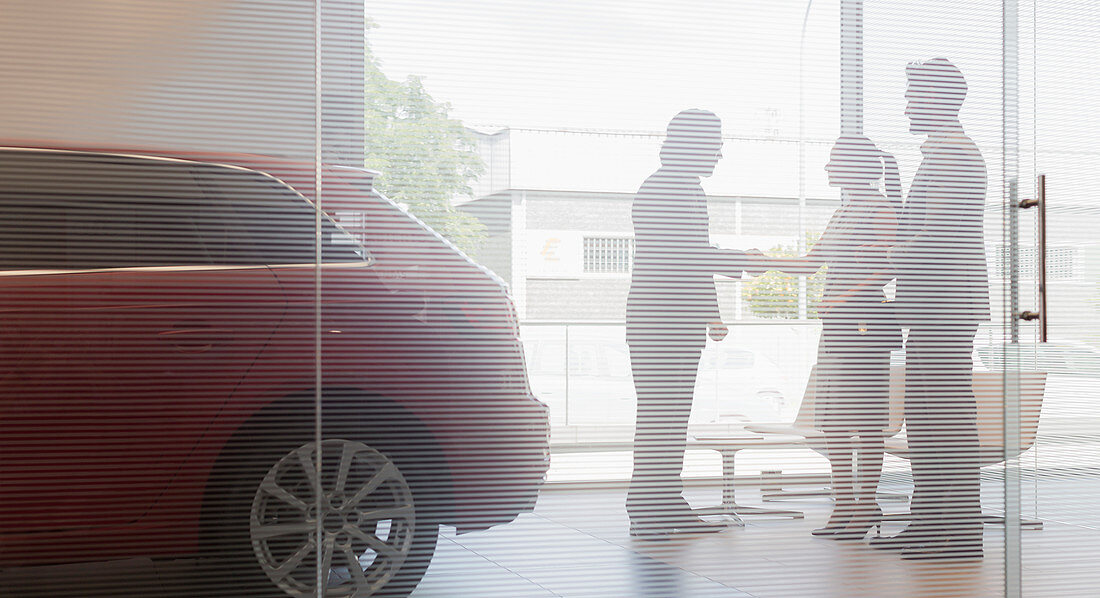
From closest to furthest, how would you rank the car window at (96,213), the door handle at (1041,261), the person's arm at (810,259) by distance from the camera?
the car window at (96,213), the person's arm at (810,259), the door handle at (1041,261)

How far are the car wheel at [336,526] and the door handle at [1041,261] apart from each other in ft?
7.18

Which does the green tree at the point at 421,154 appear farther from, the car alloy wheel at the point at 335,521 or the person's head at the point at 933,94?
the person's head at the point at 933,94

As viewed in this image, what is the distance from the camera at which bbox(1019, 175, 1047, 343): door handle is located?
3.37 metres

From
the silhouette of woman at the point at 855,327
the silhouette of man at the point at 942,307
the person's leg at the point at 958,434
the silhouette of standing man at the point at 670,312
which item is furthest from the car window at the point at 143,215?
the person's leg at the point at 958,434

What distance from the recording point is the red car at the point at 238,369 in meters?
2.56

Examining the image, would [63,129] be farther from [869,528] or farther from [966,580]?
[966,580]

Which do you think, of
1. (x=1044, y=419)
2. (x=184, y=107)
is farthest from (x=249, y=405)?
(x=1044, y=419)

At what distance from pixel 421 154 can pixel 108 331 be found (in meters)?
0.97

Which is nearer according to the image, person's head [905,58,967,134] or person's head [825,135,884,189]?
person's head [825,135,884,189]

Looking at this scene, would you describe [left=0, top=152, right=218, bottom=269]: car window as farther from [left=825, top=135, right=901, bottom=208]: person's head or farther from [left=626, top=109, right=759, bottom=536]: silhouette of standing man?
[left=825, top=135, right=901, bottom=208]: person's head

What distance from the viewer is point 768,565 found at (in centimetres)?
307

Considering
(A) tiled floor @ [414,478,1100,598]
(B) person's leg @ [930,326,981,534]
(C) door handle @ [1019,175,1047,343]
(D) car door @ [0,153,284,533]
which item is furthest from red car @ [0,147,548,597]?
(C) door handle @ [1019,175,1047,343]

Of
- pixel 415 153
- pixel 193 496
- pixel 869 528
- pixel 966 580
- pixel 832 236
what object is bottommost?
pixel 966 580

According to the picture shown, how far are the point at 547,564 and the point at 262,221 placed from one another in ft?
4.23
